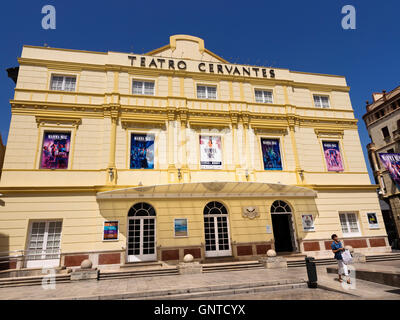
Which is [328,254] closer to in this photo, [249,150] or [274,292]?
[249,150]

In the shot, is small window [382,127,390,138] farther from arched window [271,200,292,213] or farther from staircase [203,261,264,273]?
staircase [203,261,264,273]

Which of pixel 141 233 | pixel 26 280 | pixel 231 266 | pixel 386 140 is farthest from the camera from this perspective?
pixel 386 140

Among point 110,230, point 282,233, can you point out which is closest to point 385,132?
point 282,233

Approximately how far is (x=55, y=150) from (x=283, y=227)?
14.6 metres

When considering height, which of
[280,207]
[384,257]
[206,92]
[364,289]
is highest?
[206,92]

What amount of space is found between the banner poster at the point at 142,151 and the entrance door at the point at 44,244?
506cm

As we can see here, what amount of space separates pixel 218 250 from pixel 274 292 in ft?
21.2

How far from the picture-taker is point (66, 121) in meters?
14.5

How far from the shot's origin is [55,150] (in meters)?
13.8

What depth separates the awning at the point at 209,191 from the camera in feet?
42.2

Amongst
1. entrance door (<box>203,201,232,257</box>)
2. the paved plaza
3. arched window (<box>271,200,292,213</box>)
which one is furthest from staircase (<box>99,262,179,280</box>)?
arched window (<box>271,200,292,213</box>)

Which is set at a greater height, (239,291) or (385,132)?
(385,132)

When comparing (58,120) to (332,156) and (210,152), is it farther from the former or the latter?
(332,156)

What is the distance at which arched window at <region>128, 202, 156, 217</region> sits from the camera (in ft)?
44.9
